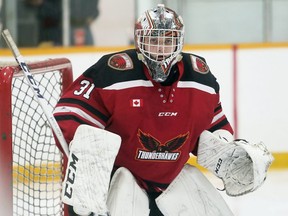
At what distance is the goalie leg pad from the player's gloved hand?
0.42m

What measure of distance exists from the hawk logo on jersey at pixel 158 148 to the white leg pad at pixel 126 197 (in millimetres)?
80

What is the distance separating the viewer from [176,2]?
5.54m

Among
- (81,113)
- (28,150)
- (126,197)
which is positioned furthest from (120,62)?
(28,150)

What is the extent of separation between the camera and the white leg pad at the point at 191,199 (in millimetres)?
2389

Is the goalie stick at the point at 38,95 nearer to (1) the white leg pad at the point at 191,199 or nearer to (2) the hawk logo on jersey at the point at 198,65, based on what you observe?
(1) the white leg pad at the point at 191,199

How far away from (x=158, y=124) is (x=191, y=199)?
9.9 inches

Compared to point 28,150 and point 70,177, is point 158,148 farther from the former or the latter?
point 28,150

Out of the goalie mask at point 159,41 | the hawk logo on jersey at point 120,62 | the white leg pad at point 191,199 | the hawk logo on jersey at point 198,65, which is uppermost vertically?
the goalie mask at point 159,41

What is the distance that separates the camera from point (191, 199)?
7.92 ft

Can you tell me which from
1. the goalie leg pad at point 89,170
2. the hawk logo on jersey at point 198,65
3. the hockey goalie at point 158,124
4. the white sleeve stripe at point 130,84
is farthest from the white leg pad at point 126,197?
the hawk logo on jersey at point 198,65

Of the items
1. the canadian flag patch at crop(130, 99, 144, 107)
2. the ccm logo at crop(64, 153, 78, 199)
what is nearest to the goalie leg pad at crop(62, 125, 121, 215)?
the ccm logo at crop(64, 153, 78, 199)

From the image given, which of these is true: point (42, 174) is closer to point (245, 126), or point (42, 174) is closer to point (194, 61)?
A: point (194, 61)

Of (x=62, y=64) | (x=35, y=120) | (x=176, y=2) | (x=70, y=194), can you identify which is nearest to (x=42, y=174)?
(x=35, y=120)

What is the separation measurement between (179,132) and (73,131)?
0.33 meters
